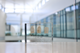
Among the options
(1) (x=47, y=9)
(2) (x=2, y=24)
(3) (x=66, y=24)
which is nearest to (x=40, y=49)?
(3) (x=66, y=24)

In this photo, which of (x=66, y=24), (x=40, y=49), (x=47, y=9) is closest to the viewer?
(x=40, y=49)

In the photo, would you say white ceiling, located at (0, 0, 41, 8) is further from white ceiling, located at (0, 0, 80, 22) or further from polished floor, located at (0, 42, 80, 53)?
polished floor, located at (0, 42, 80, 53)

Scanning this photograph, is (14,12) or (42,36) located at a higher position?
(14,12)

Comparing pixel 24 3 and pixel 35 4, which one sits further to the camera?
pixel 24 3

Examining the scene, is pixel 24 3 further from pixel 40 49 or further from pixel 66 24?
pixel 40 49

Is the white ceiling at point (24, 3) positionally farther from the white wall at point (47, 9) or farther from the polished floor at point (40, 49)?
the polished floor at point (40, 49)

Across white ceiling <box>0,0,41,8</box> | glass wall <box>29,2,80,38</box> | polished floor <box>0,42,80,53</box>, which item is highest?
white ceiling <box>0,0,41,8</box>

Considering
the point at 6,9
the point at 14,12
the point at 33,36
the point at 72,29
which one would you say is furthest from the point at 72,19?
the point at 6,9

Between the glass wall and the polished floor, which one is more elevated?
the glass wall

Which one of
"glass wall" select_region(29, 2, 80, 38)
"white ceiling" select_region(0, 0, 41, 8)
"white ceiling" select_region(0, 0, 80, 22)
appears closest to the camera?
"glass wall" select_region(29, 2, 80, 38)

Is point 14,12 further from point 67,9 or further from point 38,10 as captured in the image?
point 67,9

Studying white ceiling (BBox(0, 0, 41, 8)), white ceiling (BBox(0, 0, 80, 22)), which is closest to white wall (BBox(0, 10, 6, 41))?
white ceiling (BBox(0, 0, 80, 22))

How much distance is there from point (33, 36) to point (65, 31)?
229 cm

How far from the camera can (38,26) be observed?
7.58 meters
